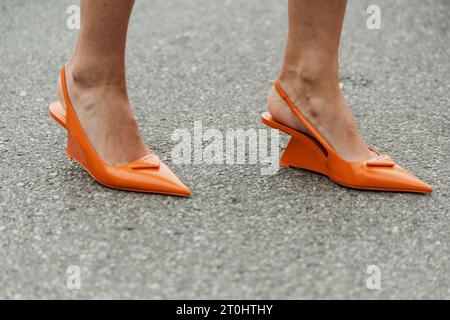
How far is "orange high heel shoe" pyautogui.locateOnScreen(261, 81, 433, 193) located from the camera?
184cm

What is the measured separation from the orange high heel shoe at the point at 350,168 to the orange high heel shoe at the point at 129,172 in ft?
1.06

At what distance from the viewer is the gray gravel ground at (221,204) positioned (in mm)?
1508

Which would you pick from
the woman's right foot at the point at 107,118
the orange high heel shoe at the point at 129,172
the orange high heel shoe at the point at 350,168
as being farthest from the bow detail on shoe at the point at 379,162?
the woman's right foot at the point at 107,118

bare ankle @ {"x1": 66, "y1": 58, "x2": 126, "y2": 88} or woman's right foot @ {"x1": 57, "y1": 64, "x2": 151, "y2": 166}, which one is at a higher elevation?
bare ankle @ {"x1": 66, "y1": 58, "x2": 126, "y2": 88}

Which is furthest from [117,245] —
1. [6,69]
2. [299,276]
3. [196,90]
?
[6,69]

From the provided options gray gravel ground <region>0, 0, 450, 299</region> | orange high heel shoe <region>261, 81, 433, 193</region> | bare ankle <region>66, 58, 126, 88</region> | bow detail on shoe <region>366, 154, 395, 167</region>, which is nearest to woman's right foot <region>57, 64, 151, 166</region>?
bare ankle <region>66, 58, 126, 88</region>

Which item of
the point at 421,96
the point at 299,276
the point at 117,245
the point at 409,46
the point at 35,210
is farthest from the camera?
the point at 409,46

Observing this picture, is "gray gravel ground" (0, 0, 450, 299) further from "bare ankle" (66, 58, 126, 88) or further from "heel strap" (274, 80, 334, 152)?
"bare ankle" (66, 58, 126, 88)

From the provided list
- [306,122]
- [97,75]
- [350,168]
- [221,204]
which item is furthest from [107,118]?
[350,168]

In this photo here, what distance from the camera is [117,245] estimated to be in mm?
1615

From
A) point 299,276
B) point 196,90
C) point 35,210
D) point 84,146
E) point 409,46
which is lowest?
point 299,276

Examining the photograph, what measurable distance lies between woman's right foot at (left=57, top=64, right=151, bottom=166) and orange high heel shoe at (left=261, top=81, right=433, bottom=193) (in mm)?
380

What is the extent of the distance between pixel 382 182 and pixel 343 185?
0.10 meters

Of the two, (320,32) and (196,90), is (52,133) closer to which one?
(196,90)
